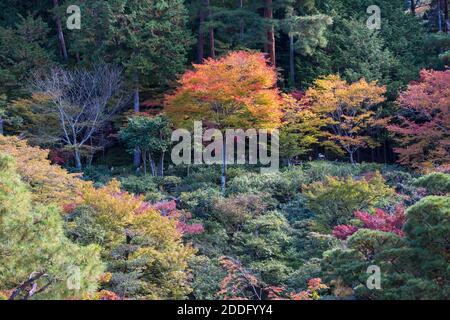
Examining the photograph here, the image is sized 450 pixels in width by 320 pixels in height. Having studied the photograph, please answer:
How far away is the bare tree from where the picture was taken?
2003cm

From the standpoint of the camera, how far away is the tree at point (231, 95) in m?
17.7

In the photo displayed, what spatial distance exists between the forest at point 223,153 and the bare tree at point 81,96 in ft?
0.28

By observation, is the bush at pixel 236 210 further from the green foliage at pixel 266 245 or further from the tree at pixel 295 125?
the tree at pixel 295 125

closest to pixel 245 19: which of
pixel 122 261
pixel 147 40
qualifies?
pixel 147 40

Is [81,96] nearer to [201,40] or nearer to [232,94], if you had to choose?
[201,40]

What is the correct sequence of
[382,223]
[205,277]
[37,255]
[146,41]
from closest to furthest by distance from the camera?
1. [37,255]
2. [382,223]
3. [205,277]
4. [146,41]

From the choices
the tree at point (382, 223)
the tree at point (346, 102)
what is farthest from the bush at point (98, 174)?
the tree at point (382, 223)

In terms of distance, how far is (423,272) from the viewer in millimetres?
8094

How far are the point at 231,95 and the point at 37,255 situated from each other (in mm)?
11004

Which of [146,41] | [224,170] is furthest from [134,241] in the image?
[146,41]

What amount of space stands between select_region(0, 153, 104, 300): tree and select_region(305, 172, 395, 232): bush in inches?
304

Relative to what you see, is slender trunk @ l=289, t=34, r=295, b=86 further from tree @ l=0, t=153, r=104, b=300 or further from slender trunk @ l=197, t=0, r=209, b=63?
tree @ l=0, t=153, r=104, b=300

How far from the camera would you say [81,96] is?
20.6 meters

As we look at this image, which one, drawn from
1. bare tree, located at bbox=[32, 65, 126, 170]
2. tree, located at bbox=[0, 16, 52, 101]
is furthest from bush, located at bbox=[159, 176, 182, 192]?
tree, located at bbox=[0, 16, 52, 101]
